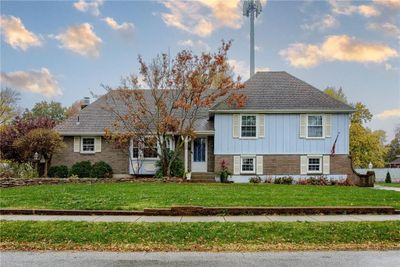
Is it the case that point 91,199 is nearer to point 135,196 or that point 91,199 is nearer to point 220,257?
point 135,196

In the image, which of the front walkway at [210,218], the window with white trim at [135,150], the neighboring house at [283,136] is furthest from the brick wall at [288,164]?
the front walkway at [210,218]

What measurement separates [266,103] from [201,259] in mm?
17317

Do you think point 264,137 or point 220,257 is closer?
point 220,257

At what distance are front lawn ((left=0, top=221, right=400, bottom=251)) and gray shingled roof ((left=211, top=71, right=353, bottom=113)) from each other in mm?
14131

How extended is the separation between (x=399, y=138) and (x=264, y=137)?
60.6 meters

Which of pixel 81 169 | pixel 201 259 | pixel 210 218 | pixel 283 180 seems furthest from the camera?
pixel 81 169

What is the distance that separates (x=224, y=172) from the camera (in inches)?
880

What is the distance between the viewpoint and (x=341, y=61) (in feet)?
78.4

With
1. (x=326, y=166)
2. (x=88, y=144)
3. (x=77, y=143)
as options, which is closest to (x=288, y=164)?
(x=326, y=166)

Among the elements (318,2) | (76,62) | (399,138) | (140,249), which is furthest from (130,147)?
(399,138)

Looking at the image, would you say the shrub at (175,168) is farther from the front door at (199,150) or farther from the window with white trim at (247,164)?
the window with white trim at (247,164)

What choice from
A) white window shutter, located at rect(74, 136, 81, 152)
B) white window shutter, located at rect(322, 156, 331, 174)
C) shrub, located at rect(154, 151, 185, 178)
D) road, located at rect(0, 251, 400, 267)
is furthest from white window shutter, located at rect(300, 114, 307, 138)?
road, located at rect(0, 251, 400, 267)

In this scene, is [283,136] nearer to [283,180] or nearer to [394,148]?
[283,180]

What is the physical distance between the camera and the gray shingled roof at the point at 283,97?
22.8 metres
